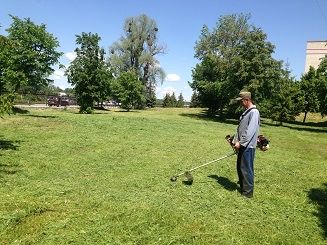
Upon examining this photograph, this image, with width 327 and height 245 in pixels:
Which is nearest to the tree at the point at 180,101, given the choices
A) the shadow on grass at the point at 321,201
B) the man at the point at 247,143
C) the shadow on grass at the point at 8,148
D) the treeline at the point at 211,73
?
the treeline at the point at 211,73

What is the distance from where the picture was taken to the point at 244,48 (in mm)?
38281

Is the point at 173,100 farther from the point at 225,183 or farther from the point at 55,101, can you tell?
the point at 225,183

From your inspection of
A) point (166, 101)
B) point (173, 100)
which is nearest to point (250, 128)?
point (166, 101)

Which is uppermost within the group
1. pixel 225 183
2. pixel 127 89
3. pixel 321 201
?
pixel 127 89

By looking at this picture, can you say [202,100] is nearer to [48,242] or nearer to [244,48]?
[244,48]

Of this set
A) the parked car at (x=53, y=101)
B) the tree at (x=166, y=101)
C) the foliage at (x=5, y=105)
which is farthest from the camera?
the tree at (x=166, y=101)

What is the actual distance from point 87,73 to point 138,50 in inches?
1165

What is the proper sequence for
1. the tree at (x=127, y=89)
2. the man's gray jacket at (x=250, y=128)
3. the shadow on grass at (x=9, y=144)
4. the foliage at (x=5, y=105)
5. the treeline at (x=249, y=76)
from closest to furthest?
the man's gray jacket at (x=250, y=128) → the foliage at (x=5, y=105) → the shadow on grass at (x=9, y=144) → the treeline at (x=249, y=76) → the tree at (x=127, y=89)

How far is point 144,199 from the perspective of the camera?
311 inches

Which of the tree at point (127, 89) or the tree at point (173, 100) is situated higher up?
the tree at point (127, 89)

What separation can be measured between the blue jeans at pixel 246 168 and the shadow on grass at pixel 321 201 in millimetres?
1459

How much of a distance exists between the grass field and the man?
402 mm

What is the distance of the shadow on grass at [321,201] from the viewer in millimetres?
7365

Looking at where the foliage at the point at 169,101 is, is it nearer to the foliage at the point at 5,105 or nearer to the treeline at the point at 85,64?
the treeline at the point at 85,64
